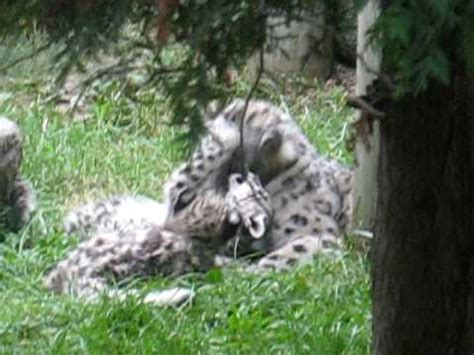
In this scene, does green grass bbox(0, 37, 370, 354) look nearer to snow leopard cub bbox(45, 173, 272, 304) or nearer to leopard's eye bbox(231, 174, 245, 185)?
snow leopard cub bbox(45, 173, 272, 304)

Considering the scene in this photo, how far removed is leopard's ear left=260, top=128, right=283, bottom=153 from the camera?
729 centimetres

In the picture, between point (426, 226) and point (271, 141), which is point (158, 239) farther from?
point (426, 226)

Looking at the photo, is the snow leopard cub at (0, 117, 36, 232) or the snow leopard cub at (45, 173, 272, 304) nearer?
the snow leopard cub at (45, 173, 272, 304)

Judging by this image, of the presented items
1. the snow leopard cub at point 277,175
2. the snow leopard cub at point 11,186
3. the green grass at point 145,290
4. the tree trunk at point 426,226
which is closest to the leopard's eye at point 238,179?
the snow leopard cub at point 277,175

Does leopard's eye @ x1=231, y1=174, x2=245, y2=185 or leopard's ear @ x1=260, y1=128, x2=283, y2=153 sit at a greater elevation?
leopard's ear @ x1=260, y1=128, x2=283, y2=153

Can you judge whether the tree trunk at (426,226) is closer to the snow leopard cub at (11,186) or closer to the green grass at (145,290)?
the green grass at (145,290)

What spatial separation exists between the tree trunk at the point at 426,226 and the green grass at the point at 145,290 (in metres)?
0.63

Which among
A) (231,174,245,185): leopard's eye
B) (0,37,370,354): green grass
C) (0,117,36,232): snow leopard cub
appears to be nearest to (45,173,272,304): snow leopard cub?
(231,174,245,185): leopard's eye

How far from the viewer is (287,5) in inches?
134

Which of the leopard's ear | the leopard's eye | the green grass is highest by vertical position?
the leopard's ear

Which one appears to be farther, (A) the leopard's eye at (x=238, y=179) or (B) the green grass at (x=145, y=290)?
(A) the leopard's eye at (x=238, y=179)

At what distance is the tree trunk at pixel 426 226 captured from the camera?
397cm

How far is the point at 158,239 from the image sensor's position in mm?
6395

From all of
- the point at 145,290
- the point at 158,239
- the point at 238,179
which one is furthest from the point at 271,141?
the point at 145,290
